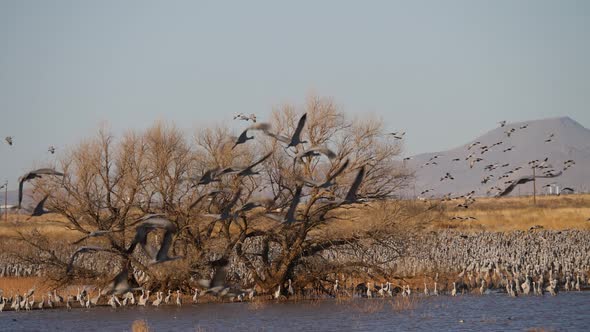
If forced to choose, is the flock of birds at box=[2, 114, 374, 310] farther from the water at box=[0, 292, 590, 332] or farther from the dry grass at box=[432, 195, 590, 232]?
the dry grass at box=[432, 195, 590, 232]

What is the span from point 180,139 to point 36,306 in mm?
8869

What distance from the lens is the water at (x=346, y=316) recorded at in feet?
91.2

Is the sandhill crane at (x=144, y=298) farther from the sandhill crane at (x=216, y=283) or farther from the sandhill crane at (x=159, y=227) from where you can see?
the sandhill crane at (x=159, y=227)

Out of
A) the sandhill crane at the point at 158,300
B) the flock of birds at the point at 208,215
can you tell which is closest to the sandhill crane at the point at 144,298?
the flock of birds at the point at 208,215

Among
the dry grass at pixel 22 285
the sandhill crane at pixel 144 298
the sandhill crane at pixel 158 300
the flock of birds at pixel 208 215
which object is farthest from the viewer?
the dry grass at pixel 22 285

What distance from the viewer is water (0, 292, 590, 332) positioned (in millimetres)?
27812

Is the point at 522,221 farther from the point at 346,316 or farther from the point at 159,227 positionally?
the point at 159,227

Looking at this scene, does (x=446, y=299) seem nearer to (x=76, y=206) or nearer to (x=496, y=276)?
(x=496, y=276)

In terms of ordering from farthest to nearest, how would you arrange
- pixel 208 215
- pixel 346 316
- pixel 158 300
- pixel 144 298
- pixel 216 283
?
pixel 144 298, pixel 158 300, pixel 346 316, pixel 216 283, pixel 208 215

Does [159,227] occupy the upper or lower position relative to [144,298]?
upper

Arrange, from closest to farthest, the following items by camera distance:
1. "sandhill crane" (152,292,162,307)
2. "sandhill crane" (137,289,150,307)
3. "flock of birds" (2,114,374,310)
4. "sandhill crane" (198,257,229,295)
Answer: "flock of birds" (2,114,374,310) < "sandhill crane" (198,257,229,295) < "sandhill crane" (152,292,162,307) < "sandhill crane" (137,289,150,307)

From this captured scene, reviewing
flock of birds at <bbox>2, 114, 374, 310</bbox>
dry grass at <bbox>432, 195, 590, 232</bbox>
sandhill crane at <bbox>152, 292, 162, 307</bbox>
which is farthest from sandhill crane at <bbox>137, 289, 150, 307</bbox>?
dry grass at <bbox>432, 195, 590, 232</bbox>

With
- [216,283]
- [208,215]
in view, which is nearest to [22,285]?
[216,283]

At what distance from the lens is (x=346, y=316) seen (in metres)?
30.4
